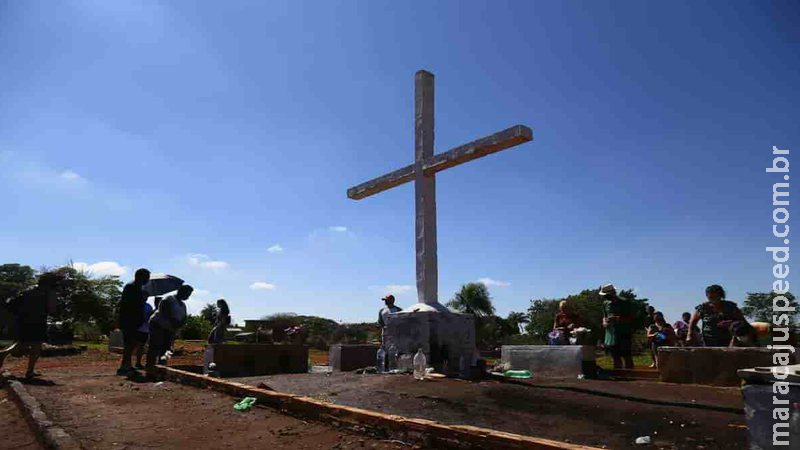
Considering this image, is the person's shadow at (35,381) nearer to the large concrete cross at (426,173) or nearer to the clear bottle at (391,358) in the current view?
the clear bottle at (391,358)

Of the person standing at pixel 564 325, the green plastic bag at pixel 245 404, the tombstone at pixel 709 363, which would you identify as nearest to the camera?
the green plastic bag at pixel 245 404

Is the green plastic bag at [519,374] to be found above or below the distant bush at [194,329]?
above

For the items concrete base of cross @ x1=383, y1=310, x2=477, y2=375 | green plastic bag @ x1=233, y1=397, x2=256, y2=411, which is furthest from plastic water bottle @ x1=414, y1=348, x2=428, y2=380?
green plastic bag @ x1=233, y1=397, x2=256, y2=411

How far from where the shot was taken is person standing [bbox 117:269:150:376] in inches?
353

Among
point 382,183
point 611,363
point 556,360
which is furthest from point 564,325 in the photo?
point 611,363

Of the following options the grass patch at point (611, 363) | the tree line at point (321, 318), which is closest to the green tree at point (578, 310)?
the tree line at point (321, 318)

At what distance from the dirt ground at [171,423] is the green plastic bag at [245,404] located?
0.27 feet

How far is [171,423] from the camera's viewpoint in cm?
482

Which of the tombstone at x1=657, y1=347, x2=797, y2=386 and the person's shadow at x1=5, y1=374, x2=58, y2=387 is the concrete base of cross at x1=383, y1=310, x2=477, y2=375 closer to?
the tombstone at x1=657, y1=347, x2=797, y2=386

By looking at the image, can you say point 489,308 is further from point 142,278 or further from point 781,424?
point 781,424

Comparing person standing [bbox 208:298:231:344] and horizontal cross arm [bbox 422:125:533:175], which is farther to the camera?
person standing [bbox 208:298:231:344]

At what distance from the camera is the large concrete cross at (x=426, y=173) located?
23.8 feet

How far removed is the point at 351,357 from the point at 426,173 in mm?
4022

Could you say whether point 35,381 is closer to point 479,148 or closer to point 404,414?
point 404,414
